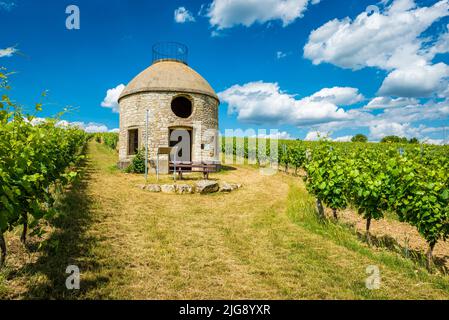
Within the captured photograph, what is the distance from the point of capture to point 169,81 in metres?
15.4

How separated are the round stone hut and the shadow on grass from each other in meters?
8.42

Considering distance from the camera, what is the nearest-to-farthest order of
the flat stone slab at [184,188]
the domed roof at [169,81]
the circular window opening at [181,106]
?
the flat stone slab at [184,188] < the domed roof at [169,81] < the circular window opening at [181,106]

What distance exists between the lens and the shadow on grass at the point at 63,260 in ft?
11.5

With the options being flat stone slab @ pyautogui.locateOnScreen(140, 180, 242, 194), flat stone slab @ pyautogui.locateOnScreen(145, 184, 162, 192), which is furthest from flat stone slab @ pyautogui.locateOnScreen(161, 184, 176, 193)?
flat stone slab @ pyautogui.locateOnScreen(145, 184, 162, 192)

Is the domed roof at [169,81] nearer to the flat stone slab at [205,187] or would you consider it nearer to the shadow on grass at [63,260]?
the flat stone slab at [205,187]

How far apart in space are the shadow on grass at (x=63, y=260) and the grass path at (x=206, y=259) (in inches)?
0.5

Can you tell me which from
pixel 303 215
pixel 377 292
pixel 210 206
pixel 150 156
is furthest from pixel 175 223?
pixel 150 156

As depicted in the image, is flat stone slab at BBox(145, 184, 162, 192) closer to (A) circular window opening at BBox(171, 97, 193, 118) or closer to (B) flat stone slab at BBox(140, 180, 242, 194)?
(B) flat stone slab at BBox(140, 180, 242, 194)

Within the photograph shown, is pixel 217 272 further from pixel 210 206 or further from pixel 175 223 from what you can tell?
pixel 210 206

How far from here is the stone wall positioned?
15.0 metres

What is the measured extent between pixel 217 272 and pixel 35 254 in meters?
2.87

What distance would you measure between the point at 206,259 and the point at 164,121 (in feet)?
36.8

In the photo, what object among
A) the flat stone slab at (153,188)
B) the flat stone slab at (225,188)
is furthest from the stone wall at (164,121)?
the flat stone slab at (225,188)

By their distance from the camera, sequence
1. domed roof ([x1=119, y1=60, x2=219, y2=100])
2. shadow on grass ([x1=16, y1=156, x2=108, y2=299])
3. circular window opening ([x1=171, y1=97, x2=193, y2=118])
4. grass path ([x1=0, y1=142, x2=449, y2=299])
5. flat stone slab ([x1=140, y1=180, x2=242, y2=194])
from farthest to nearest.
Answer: circular window opening ([x1=171, y1=97, x2=193, y2=118])
domed roof ([x1=119, y1=60, x2=219, y2=100])
flat stone slab ([x1=140, y1=180, x2=242, y2=194])
grass path ([x1=0, y1=142, x2=449, y2=299])
shadow on grass ([x1=16, y1=156, x2=108, y2=299])
